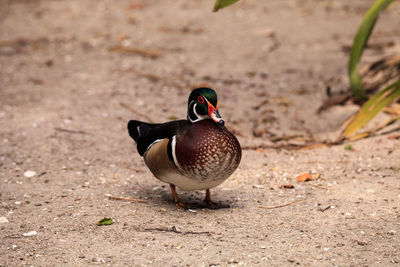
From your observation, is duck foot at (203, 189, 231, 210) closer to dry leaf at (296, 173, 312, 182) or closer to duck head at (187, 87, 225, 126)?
duck head at (187, 87, 225, 126)

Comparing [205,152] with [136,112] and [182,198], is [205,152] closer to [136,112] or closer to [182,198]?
[182,198]

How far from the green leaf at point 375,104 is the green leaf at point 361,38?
13.0 inches

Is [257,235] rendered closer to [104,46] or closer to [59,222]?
[59,222]

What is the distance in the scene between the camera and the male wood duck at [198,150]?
142 inches

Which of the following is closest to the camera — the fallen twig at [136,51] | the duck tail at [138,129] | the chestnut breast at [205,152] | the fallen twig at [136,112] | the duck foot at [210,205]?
the chestnut breast at [205,152]

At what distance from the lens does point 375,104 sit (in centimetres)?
500

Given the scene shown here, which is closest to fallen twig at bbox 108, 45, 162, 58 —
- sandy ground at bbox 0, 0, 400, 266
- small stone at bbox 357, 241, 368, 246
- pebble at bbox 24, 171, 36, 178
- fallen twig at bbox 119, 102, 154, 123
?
sandy ground at bbox 0, 0, 400, 266

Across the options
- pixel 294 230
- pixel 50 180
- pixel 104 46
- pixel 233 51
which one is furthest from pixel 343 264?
pixel 104 46

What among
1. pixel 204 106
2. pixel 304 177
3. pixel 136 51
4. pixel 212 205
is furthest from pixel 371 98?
pixel 136 51

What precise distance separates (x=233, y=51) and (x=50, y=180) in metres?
3.89

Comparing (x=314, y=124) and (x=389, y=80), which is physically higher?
(x=389, y=80)

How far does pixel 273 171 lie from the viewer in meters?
4.62

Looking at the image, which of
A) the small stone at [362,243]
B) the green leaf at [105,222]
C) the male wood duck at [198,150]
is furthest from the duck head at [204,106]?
the small stone at [362,243]

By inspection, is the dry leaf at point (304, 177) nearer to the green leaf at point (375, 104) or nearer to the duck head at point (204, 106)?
the green leaf at point (375, 104)
